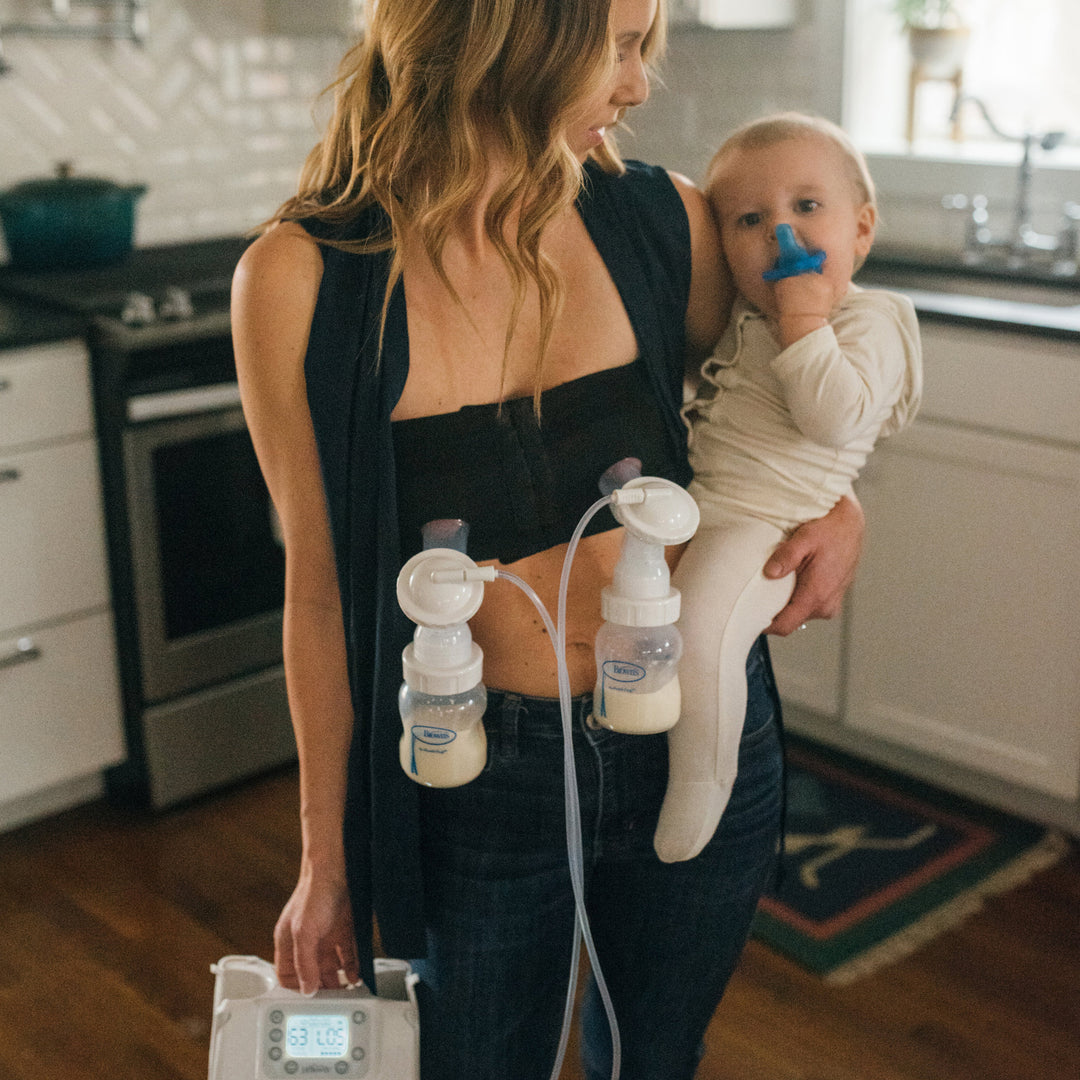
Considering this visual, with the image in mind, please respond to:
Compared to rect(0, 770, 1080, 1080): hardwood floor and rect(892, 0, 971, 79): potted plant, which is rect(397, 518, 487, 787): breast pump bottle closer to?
rect(0, 770, 1080, 1080): hardwood floor

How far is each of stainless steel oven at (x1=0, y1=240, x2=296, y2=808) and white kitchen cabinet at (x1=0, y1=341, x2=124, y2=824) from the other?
0.04m

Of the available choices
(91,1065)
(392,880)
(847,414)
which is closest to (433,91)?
(847,414)

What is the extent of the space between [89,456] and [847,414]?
5.67 feet

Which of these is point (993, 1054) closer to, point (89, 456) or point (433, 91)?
point (433, 91)

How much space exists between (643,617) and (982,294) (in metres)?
2.03

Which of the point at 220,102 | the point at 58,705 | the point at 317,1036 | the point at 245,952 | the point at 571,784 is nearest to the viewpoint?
the point at 571,784

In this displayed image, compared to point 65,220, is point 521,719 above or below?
below

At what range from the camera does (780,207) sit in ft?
4.05

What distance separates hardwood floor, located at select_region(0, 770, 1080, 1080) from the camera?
1962 millimetres

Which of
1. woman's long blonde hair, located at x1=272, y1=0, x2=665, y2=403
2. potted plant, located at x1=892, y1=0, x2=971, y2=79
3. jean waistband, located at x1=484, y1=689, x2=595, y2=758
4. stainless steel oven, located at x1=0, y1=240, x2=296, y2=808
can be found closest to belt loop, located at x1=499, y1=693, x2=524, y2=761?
jean waistband, located at x1=484, y1=689, x2=595, y2=758

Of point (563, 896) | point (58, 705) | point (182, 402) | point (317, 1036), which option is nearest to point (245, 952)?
point (58, 705)

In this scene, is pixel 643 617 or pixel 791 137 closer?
pixel 643 617

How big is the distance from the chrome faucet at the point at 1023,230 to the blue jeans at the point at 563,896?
1887 millimetres

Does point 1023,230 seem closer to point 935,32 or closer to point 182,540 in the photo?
point 935,32
